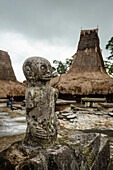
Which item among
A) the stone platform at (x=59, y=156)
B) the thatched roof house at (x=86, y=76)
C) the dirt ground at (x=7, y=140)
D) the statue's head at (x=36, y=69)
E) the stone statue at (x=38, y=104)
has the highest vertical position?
the thatched roof house at (x=86, y=76)

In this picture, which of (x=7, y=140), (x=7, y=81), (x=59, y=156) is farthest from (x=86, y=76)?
(x=59, y=156)

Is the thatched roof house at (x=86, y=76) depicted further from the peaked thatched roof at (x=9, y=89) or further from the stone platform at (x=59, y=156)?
the stone platform at (x=59, y=156)

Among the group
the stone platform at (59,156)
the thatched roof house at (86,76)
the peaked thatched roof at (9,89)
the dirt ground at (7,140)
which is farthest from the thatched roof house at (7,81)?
the stone platform at (59,156)

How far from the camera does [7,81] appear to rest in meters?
13.6

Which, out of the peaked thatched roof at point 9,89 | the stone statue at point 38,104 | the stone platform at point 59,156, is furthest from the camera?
the peaked thatched roof at point 9,89

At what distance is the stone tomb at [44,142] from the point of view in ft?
5.63

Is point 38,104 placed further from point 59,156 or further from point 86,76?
point 86,76

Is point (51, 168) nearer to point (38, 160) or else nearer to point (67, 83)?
point (38, 160)

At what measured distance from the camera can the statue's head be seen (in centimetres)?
200

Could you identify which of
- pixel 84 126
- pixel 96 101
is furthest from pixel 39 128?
pixel 96 101

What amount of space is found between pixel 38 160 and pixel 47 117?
652 millimetres

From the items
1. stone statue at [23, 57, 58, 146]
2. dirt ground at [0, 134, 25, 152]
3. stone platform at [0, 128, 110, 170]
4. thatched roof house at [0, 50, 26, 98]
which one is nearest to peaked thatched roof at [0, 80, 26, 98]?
thatched roof house at [0, 50, 26, 98]

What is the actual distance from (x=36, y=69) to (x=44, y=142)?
1150 millimetres

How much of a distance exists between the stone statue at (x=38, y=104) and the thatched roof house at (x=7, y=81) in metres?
10.1
